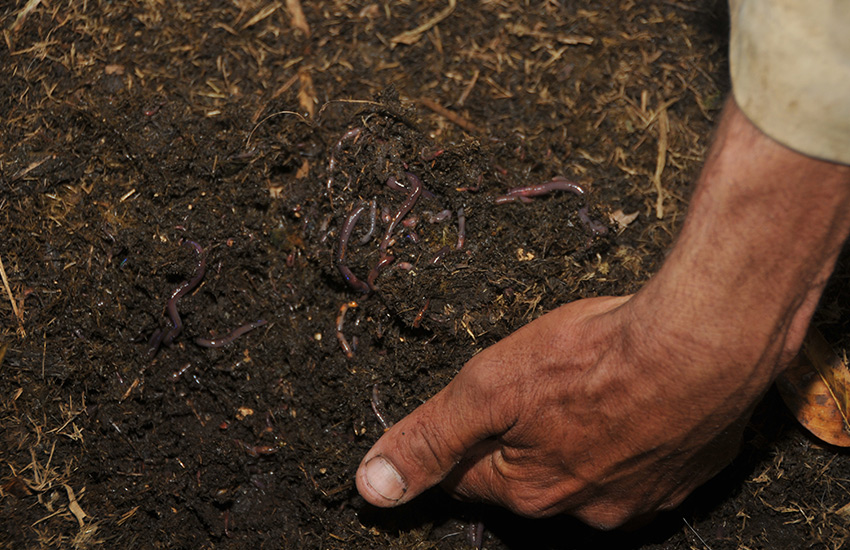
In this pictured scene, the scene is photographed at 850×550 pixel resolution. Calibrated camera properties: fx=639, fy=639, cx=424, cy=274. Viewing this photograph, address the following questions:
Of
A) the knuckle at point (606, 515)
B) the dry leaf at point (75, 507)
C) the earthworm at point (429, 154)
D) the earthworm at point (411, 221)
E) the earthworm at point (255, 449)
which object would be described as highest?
the earthworm at point (429, 154)

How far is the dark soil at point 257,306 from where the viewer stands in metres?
3.66

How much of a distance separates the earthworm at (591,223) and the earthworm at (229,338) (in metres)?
2.04

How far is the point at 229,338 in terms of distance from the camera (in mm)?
3836

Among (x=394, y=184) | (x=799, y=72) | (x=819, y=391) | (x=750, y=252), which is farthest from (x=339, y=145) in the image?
(x=819, y=391)

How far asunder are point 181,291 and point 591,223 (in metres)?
2.51

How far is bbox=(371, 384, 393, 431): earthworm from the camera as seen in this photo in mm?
3625

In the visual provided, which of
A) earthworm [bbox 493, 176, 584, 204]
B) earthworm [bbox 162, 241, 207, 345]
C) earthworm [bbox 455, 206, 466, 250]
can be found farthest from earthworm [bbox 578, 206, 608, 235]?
earthworm [bbox 162, 241, 207, 345]

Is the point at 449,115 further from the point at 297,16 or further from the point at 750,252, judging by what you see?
the point at 750,252

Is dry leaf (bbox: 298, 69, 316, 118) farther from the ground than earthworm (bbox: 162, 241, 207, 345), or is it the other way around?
dry leaf (bbox: 298, 69, 316, 118)

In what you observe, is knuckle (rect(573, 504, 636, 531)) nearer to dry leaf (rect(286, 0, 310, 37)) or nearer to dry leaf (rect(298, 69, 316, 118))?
dry leaf (rect(298, 69, 316, 118))

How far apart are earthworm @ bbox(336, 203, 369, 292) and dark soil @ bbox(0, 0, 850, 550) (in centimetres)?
4

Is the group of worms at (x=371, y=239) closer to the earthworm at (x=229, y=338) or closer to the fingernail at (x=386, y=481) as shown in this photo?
the earthworm at (x=229, y=338)

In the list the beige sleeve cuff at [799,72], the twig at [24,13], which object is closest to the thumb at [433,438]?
the beige sleeve cuff at [799,72]

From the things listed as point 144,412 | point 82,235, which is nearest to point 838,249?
point 144,412
